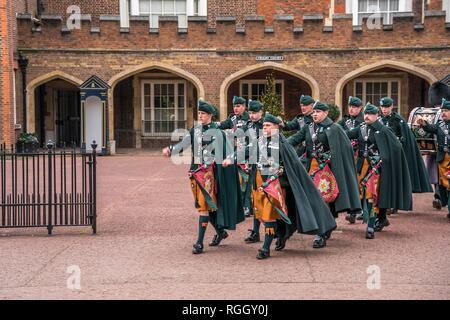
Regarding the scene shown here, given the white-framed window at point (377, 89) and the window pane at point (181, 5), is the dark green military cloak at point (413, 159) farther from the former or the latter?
the window pane at point (181, 5)

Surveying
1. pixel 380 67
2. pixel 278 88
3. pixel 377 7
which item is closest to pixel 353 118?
pixel 380 67

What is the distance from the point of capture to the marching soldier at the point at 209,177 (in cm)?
856

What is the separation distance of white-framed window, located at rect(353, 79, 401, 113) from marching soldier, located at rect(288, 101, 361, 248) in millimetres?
18325

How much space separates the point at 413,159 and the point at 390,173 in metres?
2.21

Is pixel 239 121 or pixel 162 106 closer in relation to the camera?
pixel 239 121

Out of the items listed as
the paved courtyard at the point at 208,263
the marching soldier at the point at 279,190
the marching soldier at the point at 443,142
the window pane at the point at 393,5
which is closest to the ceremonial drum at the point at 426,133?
the marching soldier at the point at 443,142

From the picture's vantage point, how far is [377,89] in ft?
89.1

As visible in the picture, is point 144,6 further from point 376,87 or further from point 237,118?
point 237,118

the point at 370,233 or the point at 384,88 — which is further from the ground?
the point at 384,88

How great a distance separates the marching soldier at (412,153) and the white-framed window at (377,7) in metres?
16.3

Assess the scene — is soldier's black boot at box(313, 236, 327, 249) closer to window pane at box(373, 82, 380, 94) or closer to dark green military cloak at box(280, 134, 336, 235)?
dark green military cloak at box(280, 134, 336, 235)

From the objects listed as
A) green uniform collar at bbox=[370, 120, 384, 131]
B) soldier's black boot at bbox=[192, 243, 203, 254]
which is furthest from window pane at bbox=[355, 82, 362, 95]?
soldier's black boot at bbox=[192, 243, 203, 254]

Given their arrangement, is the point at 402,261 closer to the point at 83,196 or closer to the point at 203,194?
the point at 203,194

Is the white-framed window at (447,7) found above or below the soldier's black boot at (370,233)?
above
